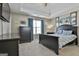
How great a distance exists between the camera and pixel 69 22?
6496mm

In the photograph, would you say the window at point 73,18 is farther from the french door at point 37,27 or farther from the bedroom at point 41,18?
the french door at point 37,27

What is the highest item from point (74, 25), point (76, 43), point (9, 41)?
point (74, 25)

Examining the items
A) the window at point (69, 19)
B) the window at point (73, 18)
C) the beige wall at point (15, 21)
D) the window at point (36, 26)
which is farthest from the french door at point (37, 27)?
the window at point (73, 18)

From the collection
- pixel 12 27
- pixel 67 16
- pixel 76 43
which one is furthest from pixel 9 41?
pixel 67 16

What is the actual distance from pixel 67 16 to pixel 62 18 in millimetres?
659

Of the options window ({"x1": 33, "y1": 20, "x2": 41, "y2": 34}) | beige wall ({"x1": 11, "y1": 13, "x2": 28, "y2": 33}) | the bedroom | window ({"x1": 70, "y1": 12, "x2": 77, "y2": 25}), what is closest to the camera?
the bedroom

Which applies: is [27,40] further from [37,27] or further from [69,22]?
[69,22]

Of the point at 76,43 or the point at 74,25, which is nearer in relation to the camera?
the point at 76,43

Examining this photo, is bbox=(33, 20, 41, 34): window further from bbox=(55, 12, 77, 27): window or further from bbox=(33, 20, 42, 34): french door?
bbox=(55, 12, 77, 27): window

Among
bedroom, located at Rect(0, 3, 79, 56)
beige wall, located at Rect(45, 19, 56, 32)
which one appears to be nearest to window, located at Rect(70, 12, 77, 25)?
bedroom, located at Rect(0, 3, 79, 56)

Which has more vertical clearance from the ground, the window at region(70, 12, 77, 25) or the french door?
the window at region(70, 12, 77, 25)

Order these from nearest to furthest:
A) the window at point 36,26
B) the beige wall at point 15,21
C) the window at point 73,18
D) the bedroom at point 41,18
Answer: the bedroom at point 41,18 < the window at point 73,18 < the beige wall at point 15,21 < the window at point 36,26

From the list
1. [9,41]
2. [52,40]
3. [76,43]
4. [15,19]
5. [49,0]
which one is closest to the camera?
[49,0]

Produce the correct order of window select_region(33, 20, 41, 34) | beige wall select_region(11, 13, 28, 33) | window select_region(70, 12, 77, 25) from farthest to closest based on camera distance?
window select_region(33, 20, 41, 34) → beige wall select_region(11, 13, 28, 33) → window select_region(70, 12, 77, 25)
